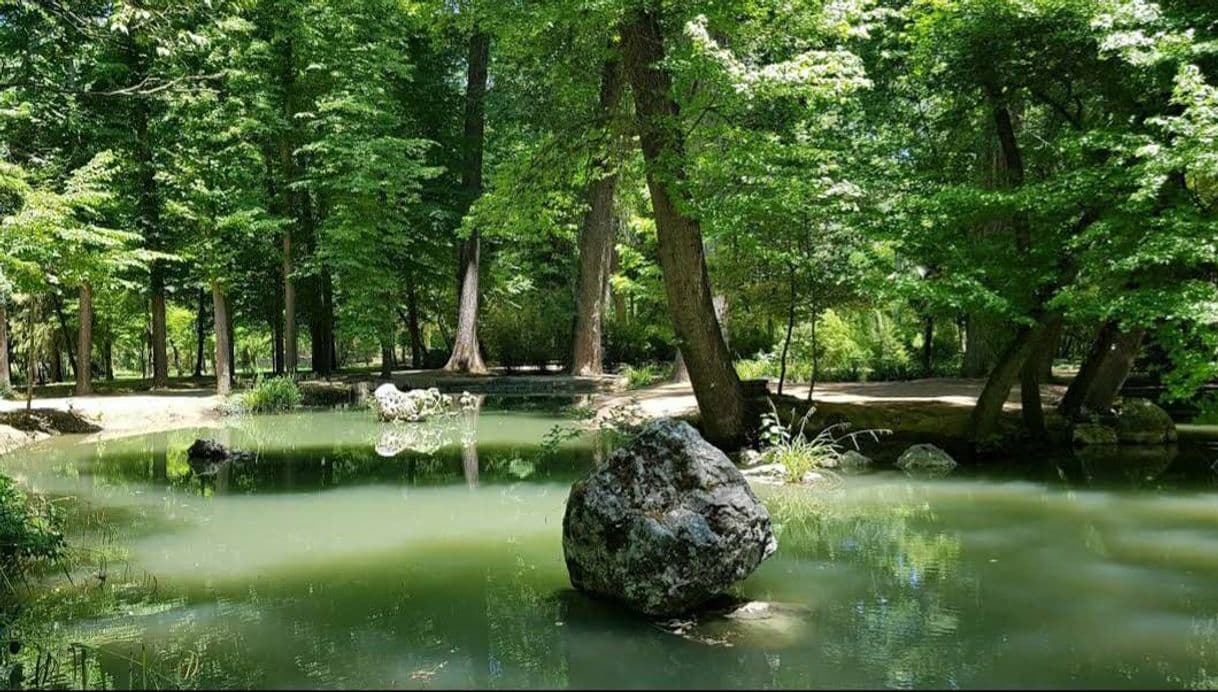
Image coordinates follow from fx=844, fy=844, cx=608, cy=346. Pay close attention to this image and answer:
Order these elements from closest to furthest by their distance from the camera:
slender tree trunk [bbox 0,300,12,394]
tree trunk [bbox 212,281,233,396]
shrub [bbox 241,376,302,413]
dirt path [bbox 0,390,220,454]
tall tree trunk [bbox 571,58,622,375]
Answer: dirt path [bbox 0,390,220,454] < shrub [bbox 241,376,302,413] < slender tree trunk [bbox 0,300,12,394] < tree trunk [bbox 212,281,233,396] < tall tree trunk [bbox 571,58,622,375]

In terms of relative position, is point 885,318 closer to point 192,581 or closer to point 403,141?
point 403,141

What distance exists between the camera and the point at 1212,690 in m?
3.87

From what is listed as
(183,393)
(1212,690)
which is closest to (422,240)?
(183,393)

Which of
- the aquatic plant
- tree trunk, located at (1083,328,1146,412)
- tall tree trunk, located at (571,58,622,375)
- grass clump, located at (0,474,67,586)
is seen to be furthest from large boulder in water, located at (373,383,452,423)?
tree trunk, located at (1083,328,1146,412)

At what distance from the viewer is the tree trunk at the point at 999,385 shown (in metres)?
10.7

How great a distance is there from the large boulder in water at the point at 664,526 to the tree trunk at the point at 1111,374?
9884 mm

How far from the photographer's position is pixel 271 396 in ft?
59.2

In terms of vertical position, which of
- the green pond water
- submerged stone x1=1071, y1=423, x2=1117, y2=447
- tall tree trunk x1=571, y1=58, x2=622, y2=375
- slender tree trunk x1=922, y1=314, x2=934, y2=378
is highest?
tall tree trunk x1=571, y1=58, x2=622, y2=375

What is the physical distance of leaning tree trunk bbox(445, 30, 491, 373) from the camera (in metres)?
24.0

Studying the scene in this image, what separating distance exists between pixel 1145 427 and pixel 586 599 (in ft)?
35.2

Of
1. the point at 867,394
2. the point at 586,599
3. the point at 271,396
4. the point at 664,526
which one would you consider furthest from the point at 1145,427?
the point at 271,396

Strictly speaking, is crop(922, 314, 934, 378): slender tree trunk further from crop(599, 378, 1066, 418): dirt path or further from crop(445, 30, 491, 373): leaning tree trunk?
crop(445, 30, 491, 373): leaning tree trunk

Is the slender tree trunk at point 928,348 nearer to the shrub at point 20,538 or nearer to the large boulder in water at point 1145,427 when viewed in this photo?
the large boulder in water at point 1145,427

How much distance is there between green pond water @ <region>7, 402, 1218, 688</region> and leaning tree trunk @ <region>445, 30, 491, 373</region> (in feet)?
46.5
